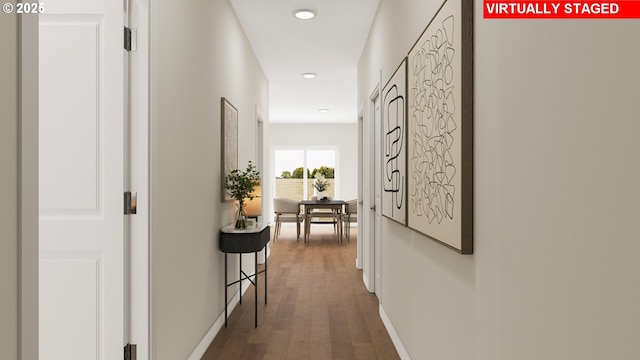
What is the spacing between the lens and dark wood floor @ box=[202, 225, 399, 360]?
2926 millimetres

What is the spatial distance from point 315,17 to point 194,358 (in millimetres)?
3087

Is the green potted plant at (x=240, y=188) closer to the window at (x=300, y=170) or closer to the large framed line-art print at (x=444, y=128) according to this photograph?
the large framed line-art print at (x=444, y=128)

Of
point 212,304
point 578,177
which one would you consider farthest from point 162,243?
point 578,177

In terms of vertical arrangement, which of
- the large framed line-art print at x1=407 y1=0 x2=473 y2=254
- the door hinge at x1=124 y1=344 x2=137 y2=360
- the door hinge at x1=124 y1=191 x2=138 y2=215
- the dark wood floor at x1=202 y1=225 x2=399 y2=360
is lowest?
the dark wood floor at x1=202 y1=225 x2=399 y2=360

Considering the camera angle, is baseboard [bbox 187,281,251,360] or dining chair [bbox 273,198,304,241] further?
dining chair [bbox 273,198,304,241]

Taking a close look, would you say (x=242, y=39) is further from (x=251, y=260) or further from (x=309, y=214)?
(x=309, y=214)

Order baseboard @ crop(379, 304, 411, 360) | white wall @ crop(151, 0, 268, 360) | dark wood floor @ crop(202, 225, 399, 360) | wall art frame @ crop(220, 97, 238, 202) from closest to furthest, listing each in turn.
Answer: white wall @ crop(151, 0, 268, 360) → baseboard @ crop(379, 304, 411, 360) → dark wood floor @ crop(202, 225, 399, 360) → wall art frame @ crop(220, 97, 238, 202)

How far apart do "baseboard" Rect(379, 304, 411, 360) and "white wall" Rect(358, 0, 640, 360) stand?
1.00 metres
